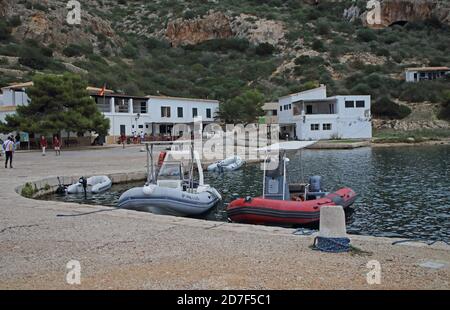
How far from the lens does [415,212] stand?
1673cm

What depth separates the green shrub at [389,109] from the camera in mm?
65125

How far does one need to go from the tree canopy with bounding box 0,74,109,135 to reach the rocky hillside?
19563mm

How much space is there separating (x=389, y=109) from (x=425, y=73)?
16.1 metres

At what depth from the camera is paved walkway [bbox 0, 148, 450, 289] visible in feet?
22.2

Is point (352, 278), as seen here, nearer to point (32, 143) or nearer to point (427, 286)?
point (427, 286)

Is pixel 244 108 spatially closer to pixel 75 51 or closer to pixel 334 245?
pixel 75 51

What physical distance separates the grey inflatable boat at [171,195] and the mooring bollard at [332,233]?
7803mm

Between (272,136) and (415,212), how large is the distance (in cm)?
4503

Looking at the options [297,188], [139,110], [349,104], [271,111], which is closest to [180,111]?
[139,110]

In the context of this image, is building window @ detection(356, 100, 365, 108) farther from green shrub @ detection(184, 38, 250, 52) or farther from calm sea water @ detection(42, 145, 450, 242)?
green shrub @ detection(184, 38, 250, 52)

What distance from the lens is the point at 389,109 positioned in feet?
215

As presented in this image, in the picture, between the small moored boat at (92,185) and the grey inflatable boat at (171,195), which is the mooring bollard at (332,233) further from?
the small moored boat at (92,185)

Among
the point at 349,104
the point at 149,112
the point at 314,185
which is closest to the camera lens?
the point at 314,185

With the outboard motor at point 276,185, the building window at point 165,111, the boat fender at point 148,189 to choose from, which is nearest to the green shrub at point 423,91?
the building window at point 165,111
